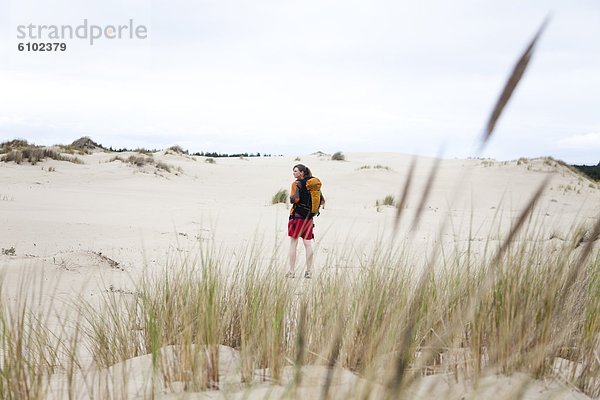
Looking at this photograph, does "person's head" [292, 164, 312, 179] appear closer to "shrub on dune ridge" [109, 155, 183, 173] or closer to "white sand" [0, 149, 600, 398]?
"white sand" [0, 149, 600, 398]

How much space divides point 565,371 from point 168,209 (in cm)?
1005

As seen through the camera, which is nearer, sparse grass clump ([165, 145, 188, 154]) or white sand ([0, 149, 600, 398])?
white sand ([0, 149, 600, 398])

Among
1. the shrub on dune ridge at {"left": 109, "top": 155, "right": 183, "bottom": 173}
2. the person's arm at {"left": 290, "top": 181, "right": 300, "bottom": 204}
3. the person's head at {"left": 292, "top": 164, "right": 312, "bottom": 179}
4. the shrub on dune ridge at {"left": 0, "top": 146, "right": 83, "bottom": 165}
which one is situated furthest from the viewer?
the shrub on dune ridge at {"left": 109, "top": 155, "right": 183, "bottom": 173}

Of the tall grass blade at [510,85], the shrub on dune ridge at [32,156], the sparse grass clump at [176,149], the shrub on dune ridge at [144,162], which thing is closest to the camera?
the tall grass blade at [510,85]

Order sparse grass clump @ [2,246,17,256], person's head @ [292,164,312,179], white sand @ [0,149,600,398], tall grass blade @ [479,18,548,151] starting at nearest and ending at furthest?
tall grass blade @ [479,18,548,151] < white sand @ [0,149,600,398] < sparse grass clump @ [2,246,17,256] < person's head @ [292,164,312,179]

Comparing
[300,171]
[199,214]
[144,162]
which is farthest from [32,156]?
[300,171]

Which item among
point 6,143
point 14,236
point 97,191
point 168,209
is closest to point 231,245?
point 14,236

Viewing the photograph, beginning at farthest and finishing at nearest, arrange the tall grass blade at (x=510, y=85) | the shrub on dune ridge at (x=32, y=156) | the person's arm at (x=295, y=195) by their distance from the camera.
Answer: the shrub on dune ridge at (x=32, y=156) → the person's arm at (x=295, y=195) → the tall grass blade at (x=510, y=85)

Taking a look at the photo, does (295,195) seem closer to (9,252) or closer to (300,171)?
(300,171)

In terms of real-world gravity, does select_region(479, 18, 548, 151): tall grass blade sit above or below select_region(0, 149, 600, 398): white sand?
above

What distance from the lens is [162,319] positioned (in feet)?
7.97

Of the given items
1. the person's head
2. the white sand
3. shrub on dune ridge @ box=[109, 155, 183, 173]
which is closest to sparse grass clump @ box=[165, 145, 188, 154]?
the white sand

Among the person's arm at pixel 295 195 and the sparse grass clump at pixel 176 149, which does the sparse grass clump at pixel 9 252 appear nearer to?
the person's arm at pixel 295 195

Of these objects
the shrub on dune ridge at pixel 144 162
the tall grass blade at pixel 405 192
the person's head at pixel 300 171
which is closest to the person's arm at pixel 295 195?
the person's head at pixel 300 171
